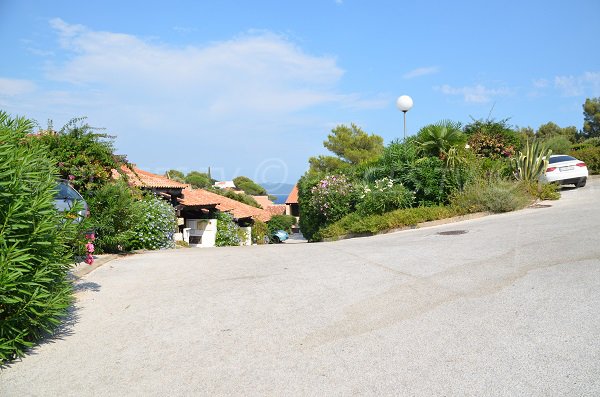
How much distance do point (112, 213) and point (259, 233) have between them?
27.7 metres

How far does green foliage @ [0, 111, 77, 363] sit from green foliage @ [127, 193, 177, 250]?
22.8ft

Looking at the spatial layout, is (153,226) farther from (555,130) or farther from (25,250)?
(555,130)

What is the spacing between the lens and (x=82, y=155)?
40.0 feet

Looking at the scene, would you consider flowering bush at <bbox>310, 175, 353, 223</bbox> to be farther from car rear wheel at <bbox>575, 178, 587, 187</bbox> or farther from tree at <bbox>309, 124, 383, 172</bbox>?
tree at <bbox>309, 124, 383, 172</bbox>

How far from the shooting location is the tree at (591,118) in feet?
165

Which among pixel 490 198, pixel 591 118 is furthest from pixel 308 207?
pixel 591 118

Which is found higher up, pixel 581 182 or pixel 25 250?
pixel 581 182

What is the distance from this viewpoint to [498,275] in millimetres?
6938

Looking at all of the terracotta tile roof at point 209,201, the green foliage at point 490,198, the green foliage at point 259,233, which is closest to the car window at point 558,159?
the green foliage at point 490,198

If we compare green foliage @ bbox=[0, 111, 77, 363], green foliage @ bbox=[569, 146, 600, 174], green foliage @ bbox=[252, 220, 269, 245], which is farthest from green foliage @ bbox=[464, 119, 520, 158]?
green foliage @ bbox=[252, 220, 269, 245]

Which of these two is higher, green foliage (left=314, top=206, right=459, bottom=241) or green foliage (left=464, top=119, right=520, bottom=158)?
green foliage (left=464, top=119, right=520, bottom=158)

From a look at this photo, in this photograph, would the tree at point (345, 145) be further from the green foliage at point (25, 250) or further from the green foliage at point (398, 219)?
the green foliage at point (25, 250)

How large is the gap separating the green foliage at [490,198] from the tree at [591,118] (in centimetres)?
4055

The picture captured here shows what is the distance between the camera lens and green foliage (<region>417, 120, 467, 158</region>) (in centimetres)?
1703
